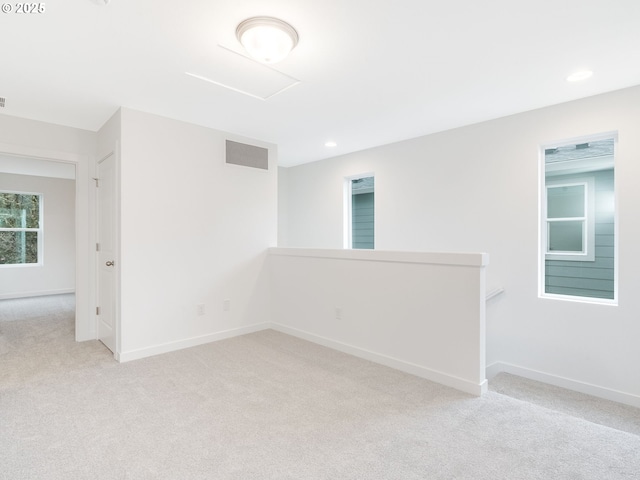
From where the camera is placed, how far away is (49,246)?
7316mm

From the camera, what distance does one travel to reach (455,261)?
9.12 feet

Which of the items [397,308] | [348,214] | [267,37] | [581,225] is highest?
[267,37]

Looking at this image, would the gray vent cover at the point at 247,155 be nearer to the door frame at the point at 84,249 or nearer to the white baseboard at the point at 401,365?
the door frame at the point at 84,249

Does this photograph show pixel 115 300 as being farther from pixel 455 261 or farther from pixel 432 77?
pixel 432 77

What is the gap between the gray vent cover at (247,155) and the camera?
4215mm

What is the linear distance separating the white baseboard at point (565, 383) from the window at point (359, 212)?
2382 millimetres

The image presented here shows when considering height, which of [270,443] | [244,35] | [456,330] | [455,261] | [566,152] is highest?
[244,35]

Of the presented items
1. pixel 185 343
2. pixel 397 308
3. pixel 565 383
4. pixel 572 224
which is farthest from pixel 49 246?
pixel 572 224

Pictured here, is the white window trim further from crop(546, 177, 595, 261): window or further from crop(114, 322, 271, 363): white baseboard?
crop(114, 322, 271, 363): white baseboard

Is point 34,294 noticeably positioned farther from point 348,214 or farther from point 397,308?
point 397,308

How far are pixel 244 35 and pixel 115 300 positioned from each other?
2798mm

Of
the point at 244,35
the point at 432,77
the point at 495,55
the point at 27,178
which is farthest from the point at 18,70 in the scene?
the point at 27,178

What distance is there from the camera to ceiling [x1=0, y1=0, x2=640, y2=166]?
78.5 inches

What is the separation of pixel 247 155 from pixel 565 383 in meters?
4.32
